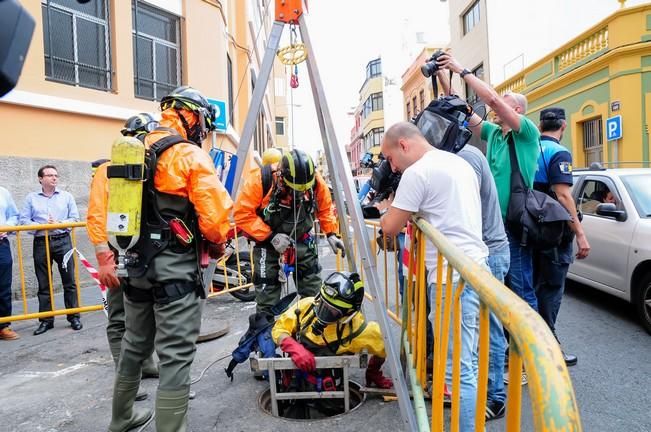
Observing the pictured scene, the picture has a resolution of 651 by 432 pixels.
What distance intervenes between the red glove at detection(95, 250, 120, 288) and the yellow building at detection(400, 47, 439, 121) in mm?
29297

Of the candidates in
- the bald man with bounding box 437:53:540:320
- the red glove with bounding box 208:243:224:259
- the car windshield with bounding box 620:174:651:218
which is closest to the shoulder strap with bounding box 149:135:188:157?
the red glove with bounding box 208:243:224:259

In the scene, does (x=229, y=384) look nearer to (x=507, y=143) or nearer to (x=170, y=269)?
(x=170, y=269)

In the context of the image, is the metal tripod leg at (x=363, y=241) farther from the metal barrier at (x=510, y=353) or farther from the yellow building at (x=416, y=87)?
the yellow building at (x=416, y=87)

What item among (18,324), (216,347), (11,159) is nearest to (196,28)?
(11,159)

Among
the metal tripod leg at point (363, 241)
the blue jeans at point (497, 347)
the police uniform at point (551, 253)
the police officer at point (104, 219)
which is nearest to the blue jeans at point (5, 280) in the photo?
the police officer at point (104, 219)

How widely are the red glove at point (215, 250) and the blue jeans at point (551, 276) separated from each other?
234 centimetres

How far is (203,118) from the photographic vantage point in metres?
2.87

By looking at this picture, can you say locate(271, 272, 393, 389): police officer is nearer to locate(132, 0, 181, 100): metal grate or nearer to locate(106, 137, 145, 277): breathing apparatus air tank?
locate(106, 137, 145, 277): breathing apparatus air tank

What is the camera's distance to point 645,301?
437cm

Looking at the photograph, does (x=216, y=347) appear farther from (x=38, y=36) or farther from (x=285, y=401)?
(x=38, y=36)

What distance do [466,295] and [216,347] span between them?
2896 millimetres

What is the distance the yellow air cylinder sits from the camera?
233cm

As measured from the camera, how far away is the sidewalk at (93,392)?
2.91 metres

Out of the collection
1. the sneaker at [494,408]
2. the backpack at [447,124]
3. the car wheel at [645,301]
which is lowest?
the sneaker at [494,408]
